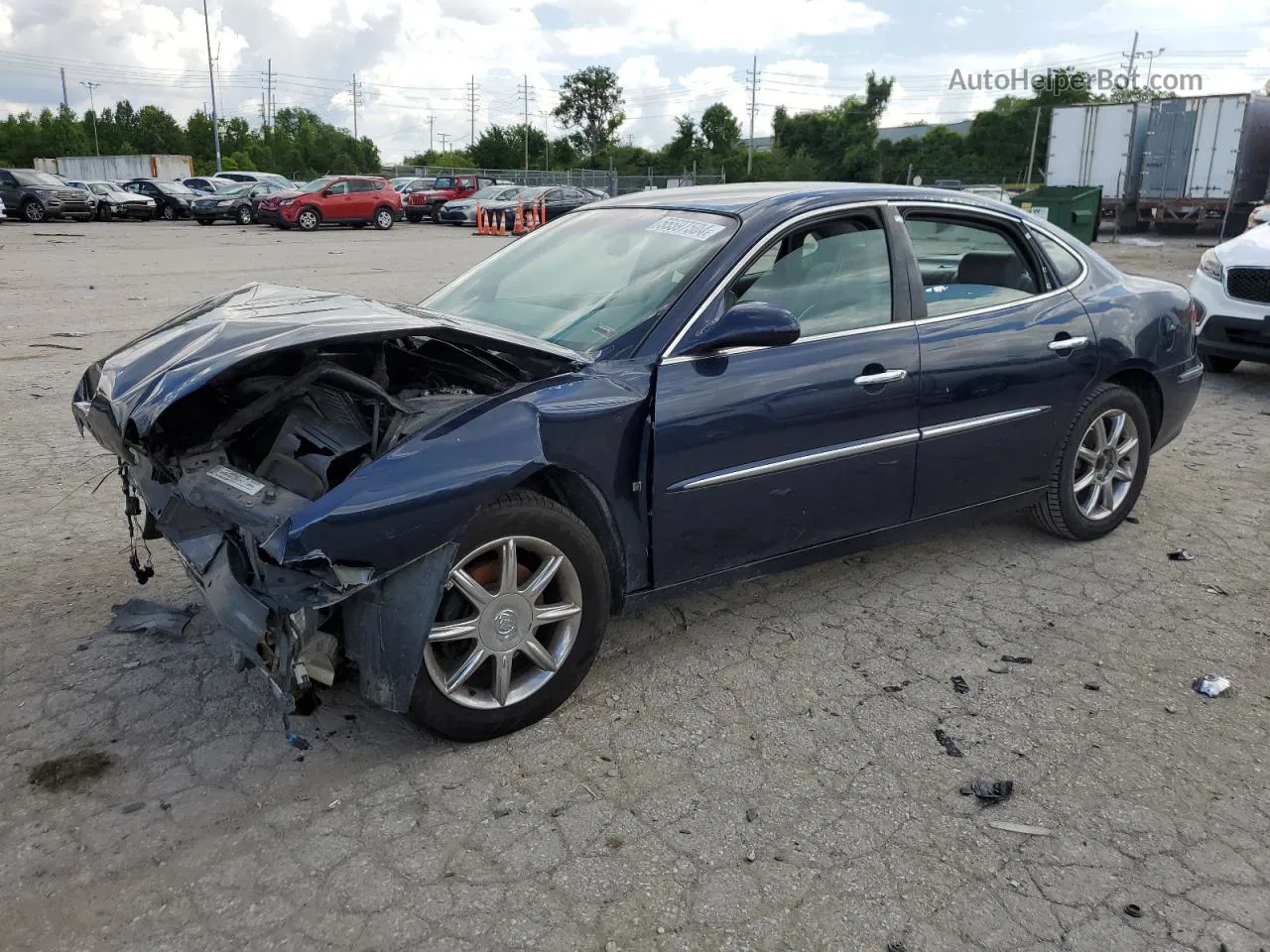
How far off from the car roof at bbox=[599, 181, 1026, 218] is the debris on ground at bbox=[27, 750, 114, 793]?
2.82m

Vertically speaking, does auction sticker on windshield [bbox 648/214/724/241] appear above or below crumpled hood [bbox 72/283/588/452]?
above

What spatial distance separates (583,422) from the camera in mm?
3105

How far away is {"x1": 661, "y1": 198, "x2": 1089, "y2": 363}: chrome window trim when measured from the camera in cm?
338

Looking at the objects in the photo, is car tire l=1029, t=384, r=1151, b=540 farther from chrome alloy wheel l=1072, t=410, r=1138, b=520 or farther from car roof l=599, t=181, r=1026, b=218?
car roof l=599, t=181, r=1026, b=218

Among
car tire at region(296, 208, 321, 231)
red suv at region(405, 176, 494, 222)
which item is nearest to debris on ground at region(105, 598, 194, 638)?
car tire at region(296, 208, 321, 231)

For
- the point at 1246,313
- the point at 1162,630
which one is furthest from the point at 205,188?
the point at 1162,630

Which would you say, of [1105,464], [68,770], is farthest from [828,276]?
[68,770]

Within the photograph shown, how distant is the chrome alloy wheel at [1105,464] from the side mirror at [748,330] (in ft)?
6.62

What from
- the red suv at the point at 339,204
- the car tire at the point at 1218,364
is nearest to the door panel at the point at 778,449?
Answer: the car tire at the point at 1218,364

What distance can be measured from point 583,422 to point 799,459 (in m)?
0.88

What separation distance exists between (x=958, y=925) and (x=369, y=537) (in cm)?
177

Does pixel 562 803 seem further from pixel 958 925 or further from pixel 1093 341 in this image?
pixel 1093 341

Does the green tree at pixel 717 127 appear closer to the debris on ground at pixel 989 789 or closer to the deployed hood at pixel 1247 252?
the deployed hood at pixel 1247 252

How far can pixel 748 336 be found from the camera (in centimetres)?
329
